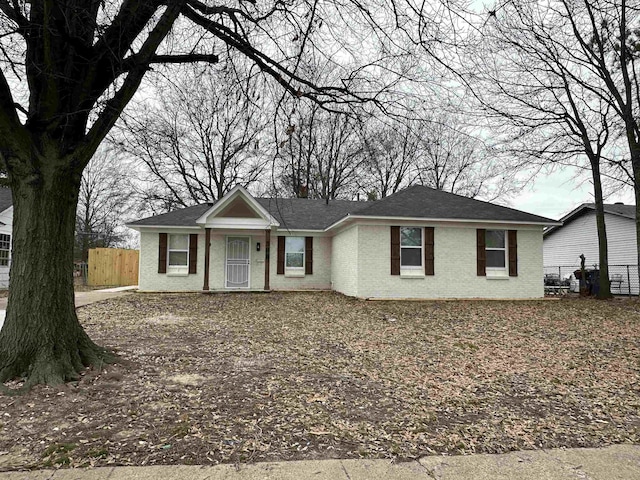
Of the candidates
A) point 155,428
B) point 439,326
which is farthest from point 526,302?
point 155,428

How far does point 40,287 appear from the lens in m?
4.16

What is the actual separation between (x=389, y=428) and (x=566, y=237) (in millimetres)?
22939

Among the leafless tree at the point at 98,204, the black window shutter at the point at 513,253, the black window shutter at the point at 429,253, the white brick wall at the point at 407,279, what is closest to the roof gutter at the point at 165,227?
the white brick wall at the point at 407,279

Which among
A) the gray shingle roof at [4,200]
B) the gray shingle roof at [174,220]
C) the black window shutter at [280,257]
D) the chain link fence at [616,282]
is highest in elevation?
the gray shingle roof at [4,200]

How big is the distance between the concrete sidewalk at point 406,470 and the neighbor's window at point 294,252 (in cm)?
1358

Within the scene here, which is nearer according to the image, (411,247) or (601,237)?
(411,247)

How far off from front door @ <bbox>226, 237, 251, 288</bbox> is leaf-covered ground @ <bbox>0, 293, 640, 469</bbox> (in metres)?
7.73

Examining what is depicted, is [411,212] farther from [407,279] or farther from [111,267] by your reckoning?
[111,267]

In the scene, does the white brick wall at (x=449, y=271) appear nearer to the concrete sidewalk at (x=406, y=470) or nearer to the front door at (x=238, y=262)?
the front door at (x=238, y=262)

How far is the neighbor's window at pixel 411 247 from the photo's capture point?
12906mm

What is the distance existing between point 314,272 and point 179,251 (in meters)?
5.41

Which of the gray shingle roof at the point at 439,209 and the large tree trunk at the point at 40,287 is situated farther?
the gray shingle roof at the point at 439,209

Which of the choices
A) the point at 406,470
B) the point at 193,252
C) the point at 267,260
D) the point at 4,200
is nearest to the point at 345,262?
the point at 267,260

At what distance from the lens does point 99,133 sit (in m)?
4.54
